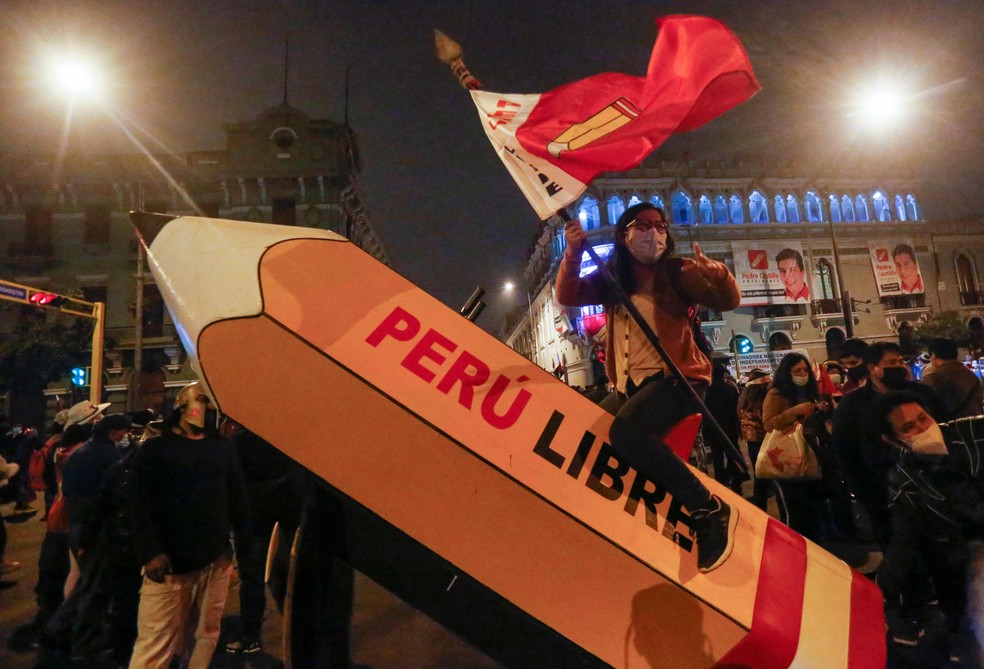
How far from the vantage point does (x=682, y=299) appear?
2.78 metres

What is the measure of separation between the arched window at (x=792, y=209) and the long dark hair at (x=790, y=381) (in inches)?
1560

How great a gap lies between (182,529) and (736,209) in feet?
141

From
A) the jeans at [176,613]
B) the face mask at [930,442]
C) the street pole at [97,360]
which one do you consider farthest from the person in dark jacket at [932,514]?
the street pole at [97,360]

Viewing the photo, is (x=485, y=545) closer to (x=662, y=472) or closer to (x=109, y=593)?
(x=662, y=472)

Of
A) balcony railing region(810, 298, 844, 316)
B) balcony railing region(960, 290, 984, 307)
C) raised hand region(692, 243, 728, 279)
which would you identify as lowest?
raised hand region(692, 243, 728, 279)

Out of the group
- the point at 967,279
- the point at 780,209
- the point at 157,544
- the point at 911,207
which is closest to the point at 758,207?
the point at 780,209

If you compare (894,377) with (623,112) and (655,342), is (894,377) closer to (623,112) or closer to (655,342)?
(655,342)

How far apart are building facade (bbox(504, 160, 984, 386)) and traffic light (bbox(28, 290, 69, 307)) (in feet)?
91.5

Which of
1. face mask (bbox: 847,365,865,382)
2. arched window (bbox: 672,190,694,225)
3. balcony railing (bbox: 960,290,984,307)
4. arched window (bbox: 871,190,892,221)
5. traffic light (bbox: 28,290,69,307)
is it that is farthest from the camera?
arched window (bbox: 871,190,892,221)

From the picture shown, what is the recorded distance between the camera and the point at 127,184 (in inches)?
1162

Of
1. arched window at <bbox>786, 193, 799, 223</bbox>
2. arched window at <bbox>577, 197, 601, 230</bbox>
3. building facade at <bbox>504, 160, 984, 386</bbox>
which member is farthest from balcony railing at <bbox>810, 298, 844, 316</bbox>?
arched window at <bbox>577, 197, 601, 230</bbox>

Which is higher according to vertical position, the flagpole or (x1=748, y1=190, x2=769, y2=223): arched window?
(x1=748, y1=190, x2=769, y2=223): arched window

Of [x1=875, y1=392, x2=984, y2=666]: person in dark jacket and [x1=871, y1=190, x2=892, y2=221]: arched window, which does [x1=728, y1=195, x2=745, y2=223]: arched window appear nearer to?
[x1=871, y1=190, x2=892, y2=221]: arched window

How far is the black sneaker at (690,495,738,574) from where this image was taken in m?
2.41
